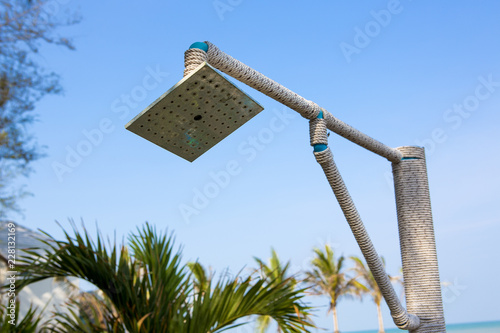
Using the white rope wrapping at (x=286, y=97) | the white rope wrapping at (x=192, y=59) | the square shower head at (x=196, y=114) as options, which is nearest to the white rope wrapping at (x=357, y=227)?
the white rope wrapping at (x=286, y=97)

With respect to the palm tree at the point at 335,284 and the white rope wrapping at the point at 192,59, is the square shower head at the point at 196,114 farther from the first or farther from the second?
the palm tree at the point at 335,284

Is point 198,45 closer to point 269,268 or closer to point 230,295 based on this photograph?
point 230,295

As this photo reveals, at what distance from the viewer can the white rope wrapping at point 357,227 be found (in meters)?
3.66

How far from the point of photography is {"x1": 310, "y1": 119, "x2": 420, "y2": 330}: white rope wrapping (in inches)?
144

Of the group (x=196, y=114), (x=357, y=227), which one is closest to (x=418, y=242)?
(x=357, y=227)

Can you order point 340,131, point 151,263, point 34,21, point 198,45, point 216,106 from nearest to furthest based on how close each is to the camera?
1. point 216,106
2. point 198,45
3. point 151,263
4. point 34,21
5. point 340,131

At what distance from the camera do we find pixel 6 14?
2998 mm

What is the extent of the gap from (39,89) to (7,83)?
29 centimetres

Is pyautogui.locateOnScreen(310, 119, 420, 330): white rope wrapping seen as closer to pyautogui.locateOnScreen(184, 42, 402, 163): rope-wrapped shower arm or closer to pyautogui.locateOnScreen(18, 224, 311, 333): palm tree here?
pyautogui.locateOnScreen(184, 42, 402, 163): rope-wrapped shower arm

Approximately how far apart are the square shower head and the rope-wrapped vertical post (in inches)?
94.8

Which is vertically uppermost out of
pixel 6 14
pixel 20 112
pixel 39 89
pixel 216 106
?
pixel 6 14

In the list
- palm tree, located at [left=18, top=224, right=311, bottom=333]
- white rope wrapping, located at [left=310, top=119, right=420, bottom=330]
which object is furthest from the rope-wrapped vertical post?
palm tree, located at [left=18, top=224, right=311, bottom=333]

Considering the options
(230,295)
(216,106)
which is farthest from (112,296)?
(216,106)

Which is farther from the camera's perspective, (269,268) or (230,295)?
(269,268)
